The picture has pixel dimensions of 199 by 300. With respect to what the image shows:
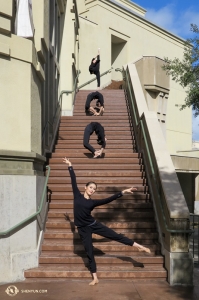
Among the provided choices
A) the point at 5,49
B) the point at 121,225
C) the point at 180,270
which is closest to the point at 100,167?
the point at 121,225

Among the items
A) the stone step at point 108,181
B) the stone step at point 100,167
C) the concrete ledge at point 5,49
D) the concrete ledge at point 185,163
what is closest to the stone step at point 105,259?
the stone step at point 108,181

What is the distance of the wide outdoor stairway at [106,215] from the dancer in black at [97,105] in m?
1.54

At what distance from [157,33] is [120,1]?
343cm

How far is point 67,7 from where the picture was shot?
16516 mm

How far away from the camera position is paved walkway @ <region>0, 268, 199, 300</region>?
5.94m

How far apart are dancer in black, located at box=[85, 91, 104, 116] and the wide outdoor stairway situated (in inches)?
60.4

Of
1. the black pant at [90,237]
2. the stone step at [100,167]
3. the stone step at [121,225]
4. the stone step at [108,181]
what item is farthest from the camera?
the stone step at [100,167]

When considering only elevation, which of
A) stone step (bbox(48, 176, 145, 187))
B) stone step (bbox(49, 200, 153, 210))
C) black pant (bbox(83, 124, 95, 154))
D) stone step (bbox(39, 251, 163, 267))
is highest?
black pant (bbox(83, 124, 95, 154))

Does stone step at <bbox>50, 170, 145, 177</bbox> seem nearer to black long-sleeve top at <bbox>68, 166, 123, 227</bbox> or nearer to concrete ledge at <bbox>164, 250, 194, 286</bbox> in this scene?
black long-sleeve top at <bbox>68, 166, 123, 227</bbox>

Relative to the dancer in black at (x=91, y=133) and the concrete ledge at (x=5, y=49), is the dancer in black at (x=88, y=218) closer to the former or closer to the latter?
the concrete ledge at (x=5, y=49)

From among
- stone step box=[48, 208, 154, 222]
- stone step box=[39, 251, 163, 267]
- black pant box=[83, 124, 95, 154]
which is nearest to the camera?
stone step box=[39, 251, 163, 267]

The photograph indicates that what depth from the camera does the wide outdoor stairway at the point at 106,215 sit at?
7.01m

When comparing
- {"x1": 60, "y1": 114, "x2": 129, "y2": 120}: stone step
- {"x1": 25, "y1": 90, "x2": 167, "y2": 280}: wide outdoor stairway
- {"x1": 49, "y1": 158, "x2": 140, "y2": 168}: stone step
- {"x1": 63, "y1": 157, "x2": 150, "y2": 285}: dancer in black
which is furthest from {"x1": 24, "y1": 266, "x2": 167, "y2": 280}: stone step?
{"x1": 60, "y1": 114, "x2": 129, "y2": 120}: stone step

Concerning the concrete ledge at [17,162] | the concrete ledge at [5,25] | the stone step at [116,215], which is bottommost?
the stone step at [116,215]
